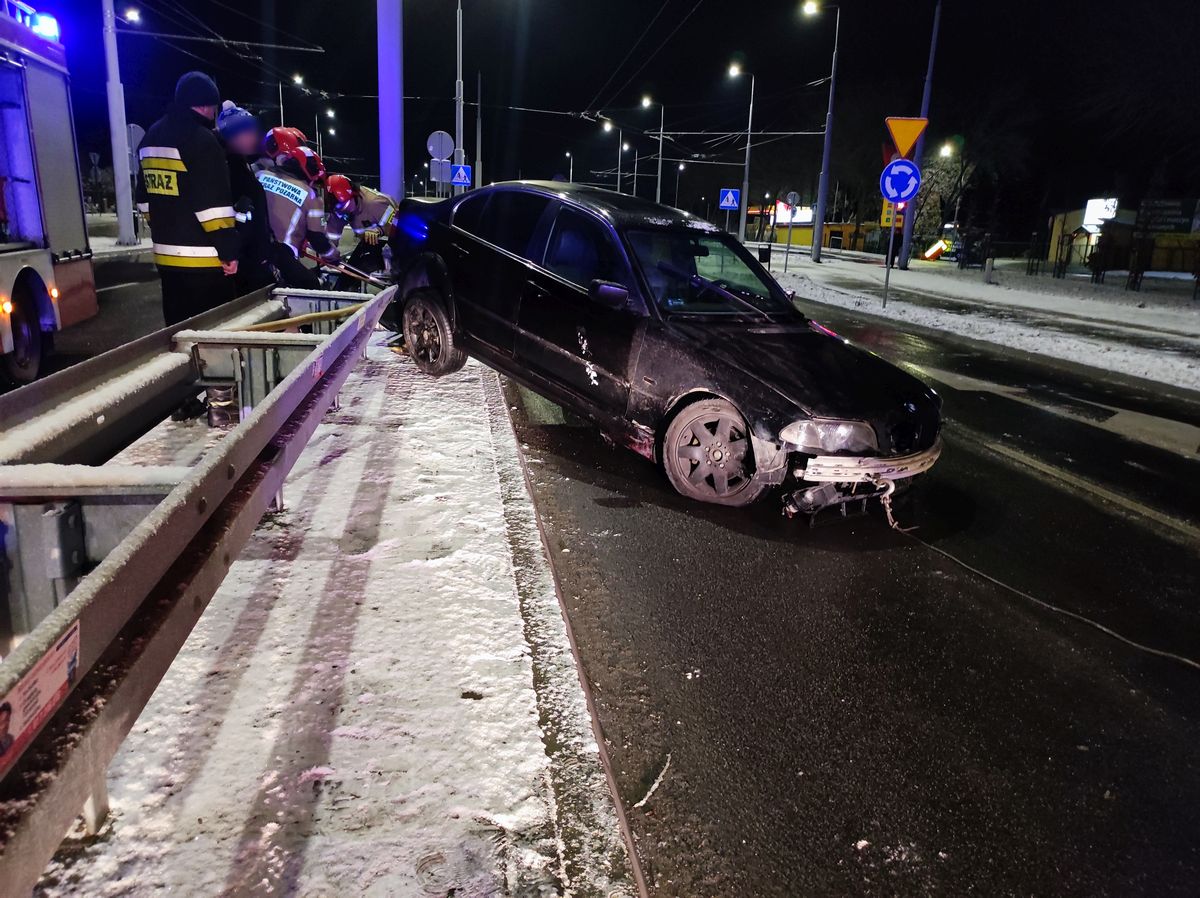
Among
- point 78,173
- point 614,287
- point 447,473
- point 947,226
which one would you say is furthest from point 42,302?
point 947,226

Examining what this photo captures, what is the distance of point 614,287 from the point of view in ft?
17.0

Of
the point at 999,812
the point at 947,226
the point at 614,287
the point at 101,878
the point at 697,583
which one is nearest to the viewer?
the point at 101,878

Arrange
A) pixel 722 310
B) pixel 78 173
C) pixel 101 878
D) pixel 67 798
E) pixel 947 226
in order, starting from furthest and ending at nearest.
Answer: pixel 947 226 < pixel 78 173 < pixel 722 310 < pixel 101 878 < pixel 67 798

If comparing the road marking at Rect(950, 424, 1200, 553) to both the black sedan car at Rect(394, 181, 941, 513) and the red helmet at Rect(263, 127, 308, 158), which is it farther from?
Answer: the red helmet at Rect(263, 127, 308, 158)

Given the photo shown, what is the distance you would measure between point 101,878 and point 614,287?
3974mm

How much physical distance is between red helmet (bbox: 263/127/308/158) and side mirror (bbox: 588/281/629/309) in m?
6.56

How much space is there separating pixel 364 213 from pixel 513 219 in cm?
569

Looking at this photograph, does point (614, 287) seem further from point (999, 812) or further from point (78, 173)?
point (78, 173)

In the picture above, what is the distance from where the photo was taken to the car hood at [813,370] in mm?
4578

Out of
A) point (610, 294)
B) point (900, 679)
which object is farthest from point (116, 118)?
point (900, 679)

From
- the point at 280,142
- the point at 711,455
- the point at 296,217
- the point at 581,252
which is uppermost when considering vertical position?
the point at 280,142

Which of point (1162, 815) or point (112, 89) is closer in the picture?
point (1162, 815)

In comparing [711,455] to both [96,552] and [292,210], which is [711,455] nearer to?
[96,552]

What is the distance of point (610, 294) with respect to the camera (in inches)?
204
